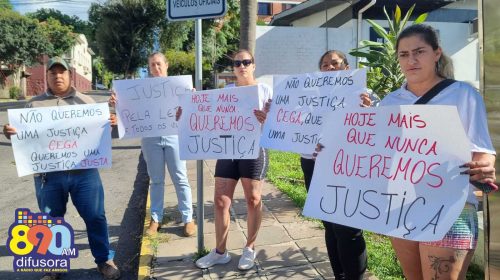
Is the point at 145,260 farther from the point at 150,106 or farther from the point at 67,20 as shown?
the point at 67,20

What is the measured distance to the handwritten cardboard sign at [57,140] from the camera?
136 inches

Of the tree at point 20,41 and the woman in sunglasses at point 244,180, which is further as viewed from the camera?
the tree at point 20,41

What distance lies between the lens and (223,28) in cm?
2852

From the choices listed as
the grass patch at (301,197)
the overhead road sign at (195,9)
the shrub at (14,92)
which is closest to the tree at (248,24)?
the grass patch at (301,197)

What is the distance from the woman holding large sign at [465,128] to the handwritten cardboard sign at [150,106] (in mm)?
2303

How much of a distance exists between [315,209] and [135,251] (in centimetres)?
291

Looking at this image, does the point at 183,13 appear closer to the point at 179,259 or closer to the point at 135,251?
the point at 179,259

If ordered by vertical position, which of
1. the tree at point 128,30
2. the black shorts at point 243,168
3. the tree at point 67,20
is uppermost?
the tree at point 67,20

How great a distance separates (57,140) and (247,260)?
75.9 inches

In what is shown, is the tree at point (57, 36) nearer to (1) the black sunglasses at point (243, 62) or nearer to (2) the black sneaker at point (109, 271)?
(2) the black sneaker at point (109, 271)

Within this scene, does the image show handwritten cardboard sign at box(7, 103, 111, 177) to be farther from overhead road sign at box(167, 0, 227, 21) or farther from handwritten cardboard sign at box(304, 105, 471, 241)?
handwritten cardboard sign at box(304, 105, 471, 241)

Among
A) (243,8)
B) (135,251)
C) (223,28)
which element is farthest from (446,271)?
(223,28)

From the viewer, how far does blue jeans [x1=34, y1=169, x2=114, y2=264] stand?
3514 millimetres

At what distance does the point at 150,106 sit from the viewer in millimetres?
3951
